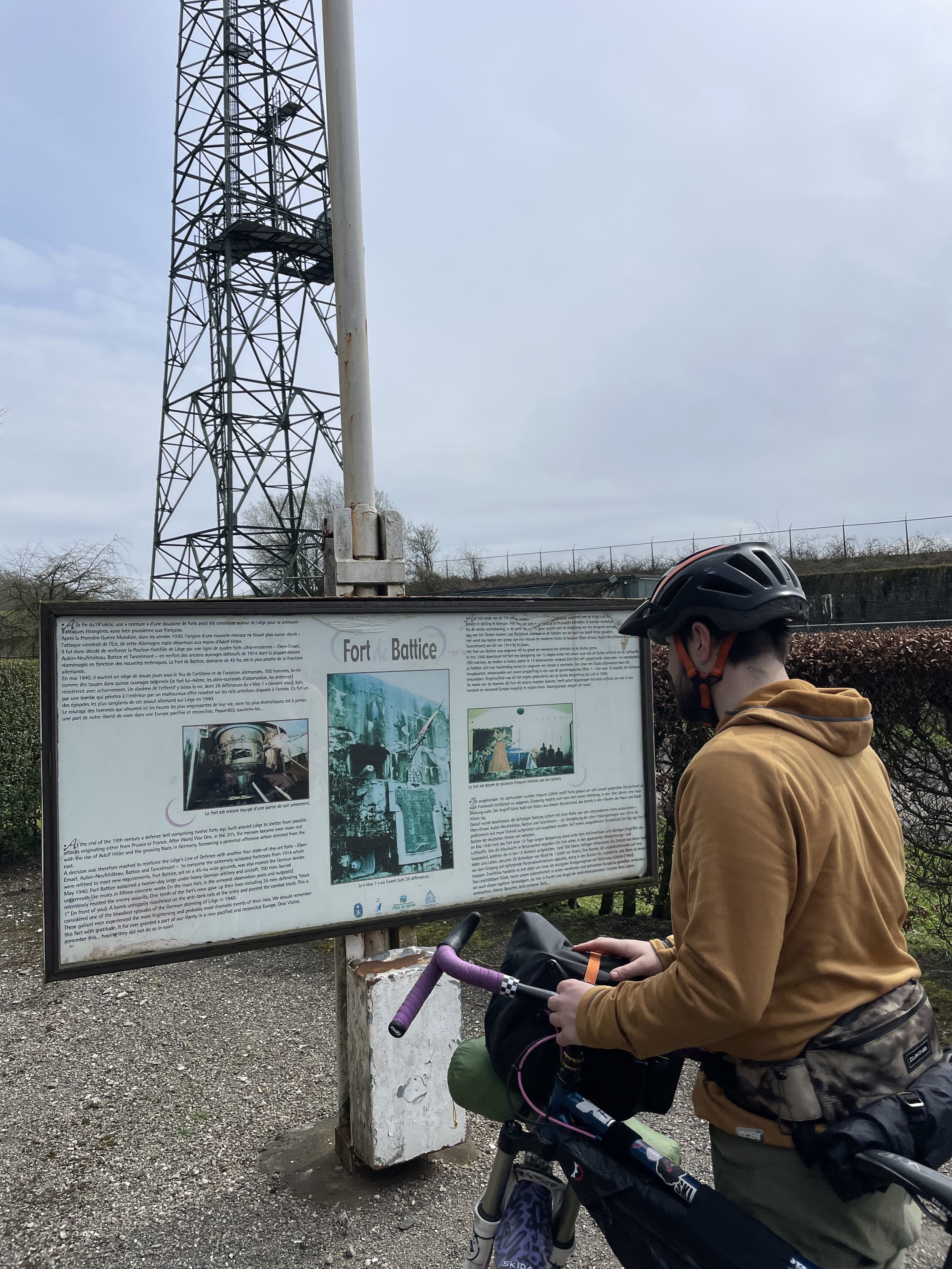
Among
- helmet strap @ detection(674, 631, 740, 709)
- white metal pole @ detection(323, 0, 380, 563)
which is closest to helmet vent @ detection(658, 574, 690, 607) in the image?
helmet strap @ detection(674, 631, 740, 709)

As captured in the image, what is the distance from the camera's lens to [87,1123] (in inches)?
→ 151

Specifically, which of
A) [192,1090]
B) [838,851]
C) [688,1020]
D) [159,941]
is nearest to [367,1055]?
[159,941]

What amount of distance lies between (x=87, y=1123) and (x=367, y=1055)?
169 cm

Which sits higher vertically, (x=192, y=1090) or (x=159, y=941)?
(x=159, y=941)

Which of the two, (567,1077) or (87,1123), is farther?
(87,1123)

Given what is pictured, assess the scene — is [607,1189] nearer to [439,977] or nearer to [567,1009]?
[567,1009]

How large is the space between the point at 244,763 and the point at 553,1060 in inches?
59.2

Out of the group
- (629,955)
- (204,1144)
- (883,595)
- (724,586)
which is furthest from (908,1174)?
(883,595)

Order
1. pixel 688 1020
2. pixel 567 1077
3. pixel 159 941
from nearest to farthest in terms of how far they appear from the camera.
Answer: pixel 688 1020, pixel 567 1077, pixel 159 941

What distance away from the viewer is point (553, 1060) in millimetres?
1737

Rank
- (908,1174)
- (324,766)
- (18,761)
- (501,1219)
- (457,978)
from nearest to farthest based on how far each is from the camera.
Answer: (908,1174)
(457,978)
(501,1219)
(324,766)
(18,761)

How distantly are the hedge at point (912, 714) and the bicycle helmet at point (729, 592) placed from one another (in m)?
2.59

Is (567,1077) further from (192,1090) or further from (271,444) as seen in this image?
(271,444)

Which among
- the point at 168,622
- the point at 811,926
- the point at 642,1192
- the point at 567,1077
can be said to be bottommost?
the point at 642,1192
